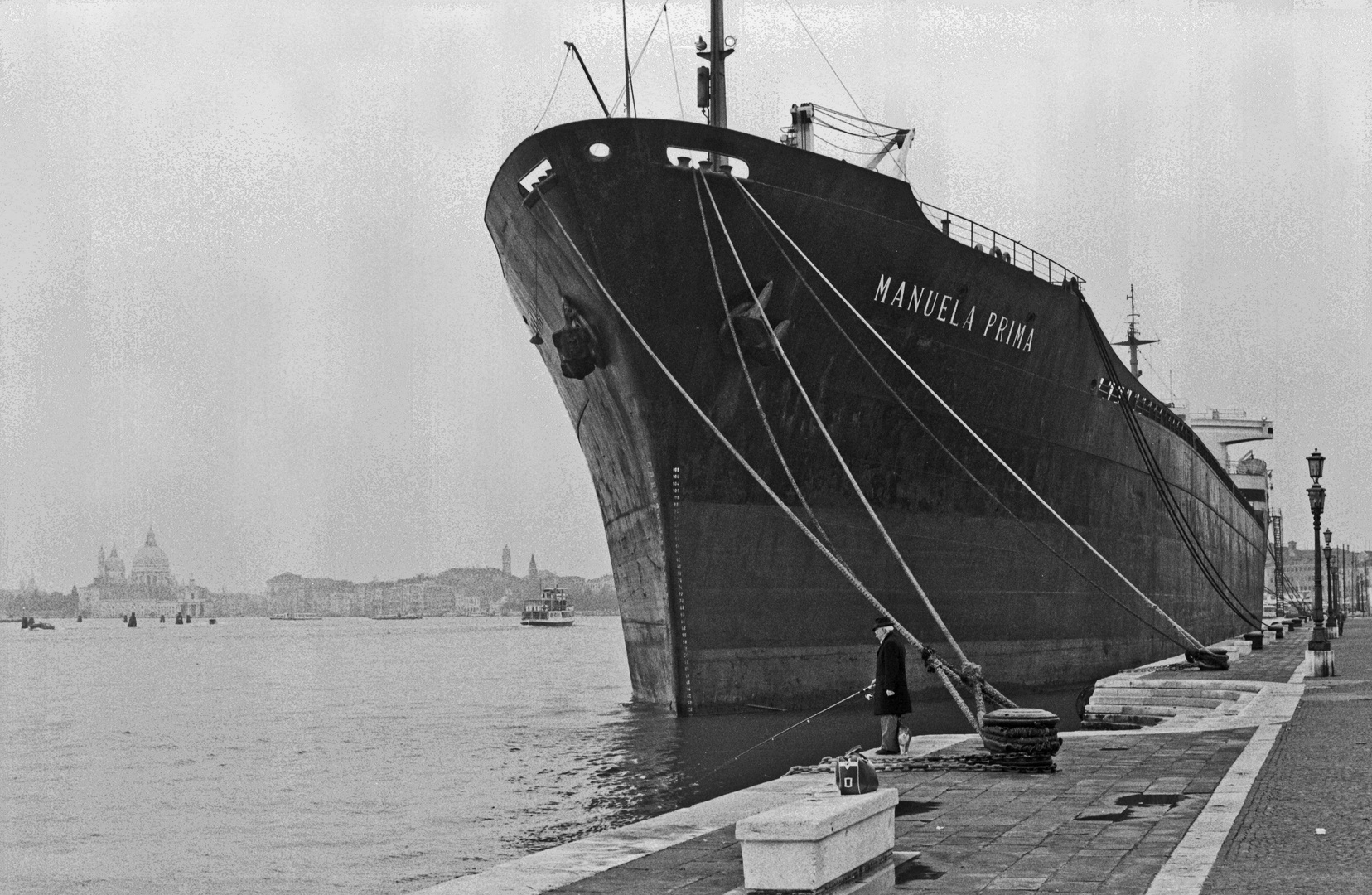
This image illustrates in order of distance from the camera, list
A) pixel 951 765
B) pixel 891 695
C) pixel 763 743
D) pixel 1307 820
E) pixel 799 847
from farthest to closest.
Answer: pixel 763 743 → pixel 891 695 → pixel 951 765 → pixel 1307 820 → pixel 799 847

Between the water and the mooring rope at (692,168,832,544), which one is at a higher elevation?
the mooring rope at (692,168,832,544)

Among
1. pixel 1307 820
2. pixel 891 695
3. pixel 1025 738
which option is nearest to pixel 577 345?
pixel 891 695

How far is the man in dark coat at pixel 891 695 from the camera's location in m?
10.0

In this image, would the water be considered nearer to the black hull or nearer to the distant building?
the black hull

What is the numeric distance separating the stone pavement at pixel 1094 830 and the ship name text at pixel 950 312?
8.64 meters

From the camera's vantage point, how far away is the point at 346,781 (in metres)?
16.2

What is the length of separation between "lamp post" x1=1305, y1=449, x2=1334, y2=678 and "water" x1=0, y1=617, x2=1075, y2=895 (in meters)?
3.45

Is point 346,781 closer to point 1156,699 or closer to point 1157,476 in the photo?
point 1156,699

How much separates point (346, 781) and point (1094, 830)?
11.3 m

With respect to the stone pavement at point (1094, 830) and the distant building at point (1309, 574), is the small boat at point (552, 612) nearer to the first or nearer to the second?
the distant building at point (1309, 574)

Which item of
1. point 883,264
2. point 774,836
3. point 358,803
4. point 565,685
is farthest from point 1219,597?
point 774,836

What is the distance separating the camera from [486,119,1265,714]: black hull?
54.8 feet

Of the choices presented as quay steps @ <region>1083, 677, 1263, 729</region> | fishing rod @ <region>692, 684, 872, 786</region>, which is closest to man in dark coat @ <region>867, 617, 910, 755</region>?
fishing rod @ <region>692, 684, 872, 786</region>

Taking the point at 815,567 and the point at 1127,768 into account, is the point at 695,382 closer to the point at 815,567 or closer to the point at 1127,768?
the point at 815,567
